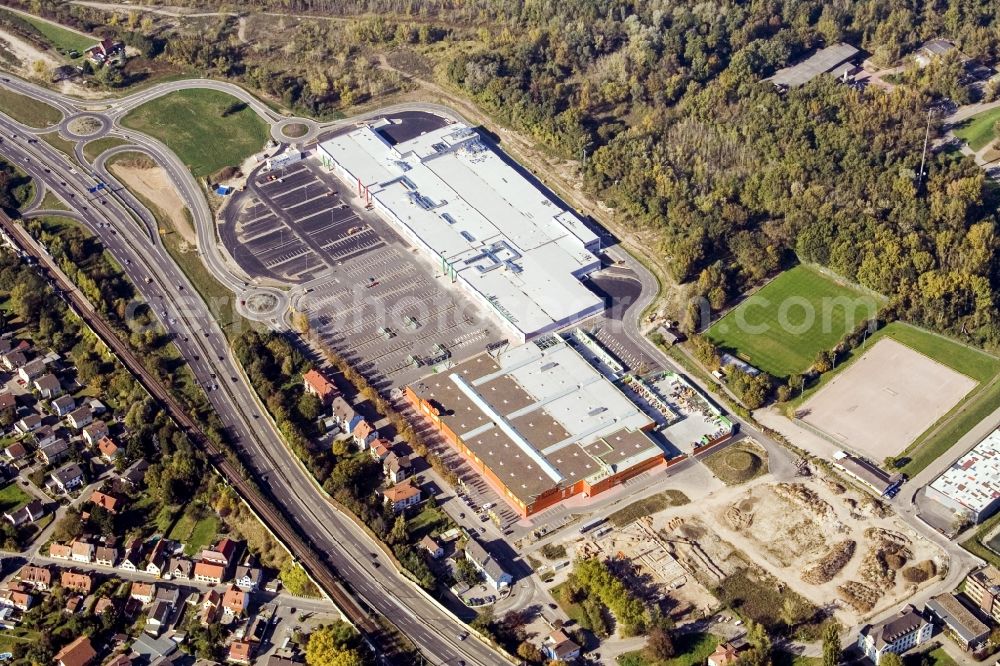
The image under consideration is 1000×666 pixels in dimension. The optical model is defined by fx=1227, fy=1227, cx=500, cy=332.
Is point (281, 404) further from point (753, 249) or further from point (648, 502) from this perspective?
point (753, 249)

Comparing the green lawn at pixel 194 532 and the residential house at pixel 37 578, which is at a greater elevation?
the residential house at pixel 37 578

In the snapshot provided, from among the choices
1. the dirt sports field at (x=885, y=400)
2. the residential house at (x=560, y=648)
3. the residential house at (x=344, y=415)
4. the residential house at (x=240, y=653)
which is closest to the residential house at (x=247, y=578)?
the residential house at (x=240, y=653)

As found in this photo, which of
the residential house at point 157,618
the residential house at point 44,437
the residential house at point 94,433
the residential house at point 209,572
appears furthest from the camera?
the residential house at point 94,433

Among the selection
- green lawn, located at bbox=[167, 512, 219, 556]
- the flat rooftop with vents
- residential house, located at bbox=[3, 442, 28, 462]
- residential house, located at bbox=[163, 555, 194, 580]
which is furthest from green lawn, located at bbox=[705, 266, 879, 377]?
residential house, located at bbox=[3, 442, 28, 462]

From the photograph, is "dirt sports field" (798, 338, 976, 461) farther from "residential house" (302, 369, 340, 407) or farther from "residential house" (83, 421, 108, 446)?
"residential house" (83, 421, 108, 446)

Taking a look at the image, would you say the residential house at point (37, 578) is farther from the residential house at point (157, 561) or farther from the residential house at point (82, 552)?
the residential house at point (157, 561)

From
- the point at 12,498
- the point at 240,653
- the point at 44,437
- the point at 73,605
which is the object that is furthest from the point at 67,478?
the point at 240,653
